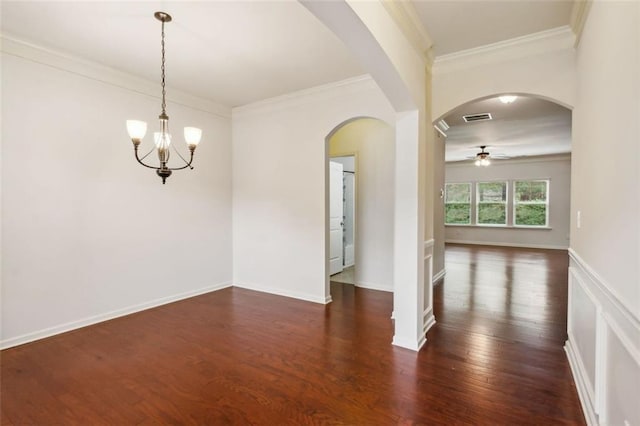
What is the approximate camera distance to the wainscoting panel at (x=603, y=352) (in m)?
1.25

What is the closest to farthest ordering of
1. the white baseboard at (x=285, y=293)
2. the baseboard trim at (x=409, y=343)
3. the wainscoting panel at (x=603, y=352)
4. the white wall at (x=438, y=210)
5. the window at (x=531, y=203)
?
1. the wainscoting panel at (x=603, y=352)
2. the baseboard trim at (x=409, y=343)
3. the white baseboard at (x=285, y=293)
4. the white wall at (x=438, y=210)
5. the window at (x=531, y=203)

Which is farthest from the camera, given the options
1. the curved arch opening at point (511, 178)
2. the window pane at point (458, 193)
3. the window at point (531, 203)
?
the window pane at point (458, 193)

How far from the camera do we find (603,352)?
65.1 inches

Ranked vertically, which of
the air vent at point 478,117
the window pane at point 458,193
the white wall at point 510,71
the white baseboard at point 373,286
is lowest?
the white baseboard at point 373,286

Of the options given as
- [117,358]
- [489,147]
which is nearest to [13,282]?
[117,358]

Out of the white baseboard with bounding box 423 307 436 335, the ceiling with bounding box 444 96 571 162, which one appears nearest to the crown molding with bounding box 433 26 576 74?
the ceiling with bounding box 444 96 571 162

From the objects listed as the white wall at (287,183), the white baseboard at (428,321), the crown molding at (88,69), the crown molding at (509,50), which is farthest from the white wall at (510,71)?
the crown molding at (88,69)

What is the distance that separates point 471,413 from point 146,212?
13.1 feet

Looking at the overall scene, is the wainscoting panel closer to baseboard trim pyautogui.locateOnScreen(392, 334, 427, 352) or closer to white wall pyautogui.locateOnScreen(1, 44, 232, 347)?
baseboard trim pyautogui.locateOnScreen(392, 334, 427, 352)

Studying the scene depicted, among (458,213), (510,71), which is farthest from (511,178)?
(510,71)

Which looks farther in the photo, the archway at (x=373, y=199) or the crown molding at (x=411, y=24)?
the archway at (x=373, y=199)

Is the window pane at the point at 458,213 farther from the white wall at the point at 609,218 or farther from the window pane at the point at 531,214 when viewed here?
the white wall at the point at 609,218

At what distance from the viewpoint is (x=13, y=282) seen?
2953 mm

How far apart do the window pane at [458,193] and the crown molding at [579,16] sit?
845 cm
